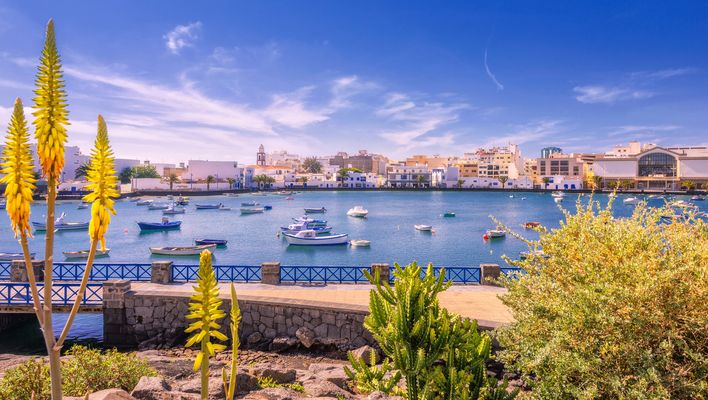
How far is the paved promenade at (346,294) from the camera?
15.7 metres

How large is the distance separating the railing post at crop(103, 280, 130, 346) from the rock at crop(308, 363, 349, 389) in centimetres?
808

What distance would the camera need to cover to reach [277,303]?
52.1ft

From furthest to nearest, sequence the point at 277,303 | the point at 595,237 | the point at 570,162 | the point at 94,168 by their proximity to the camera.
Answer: the point at 570,162 < the point at 277,303 < the point at 595,237 < the point at 94,168

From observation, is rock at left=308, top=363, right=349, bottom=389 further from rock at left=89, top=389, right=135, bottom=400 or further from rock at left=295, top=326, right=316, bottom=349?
rock at left=89, top=389, right=135, bottom=400

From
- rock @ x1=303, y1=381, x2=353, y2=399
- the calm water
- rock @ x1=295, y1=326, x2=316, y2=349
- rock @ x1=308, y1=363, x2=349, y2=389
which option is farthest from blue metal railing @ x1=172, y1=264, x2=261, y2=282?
rock @ x1=303, y1=381, x2=353, y2=399

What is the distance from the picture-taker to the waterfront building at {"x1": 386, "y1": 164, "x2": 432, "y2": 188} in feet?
571

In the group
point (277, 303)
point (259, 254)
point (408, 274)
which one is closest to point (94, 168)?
point (408, 274)

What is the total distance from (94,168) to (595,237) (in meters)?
8.46

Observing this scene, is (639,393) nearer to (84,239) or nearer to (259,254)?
(259,254)

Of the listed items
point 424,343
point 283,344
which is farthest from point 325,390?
point 283,344

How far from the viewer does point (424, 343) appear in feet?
21.8

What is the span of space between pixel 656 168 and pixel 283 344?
177 m

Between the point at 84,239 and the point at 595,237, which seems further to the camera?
the point at 84,239

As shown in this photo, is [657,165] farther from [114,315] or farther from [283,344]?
[114,315]
